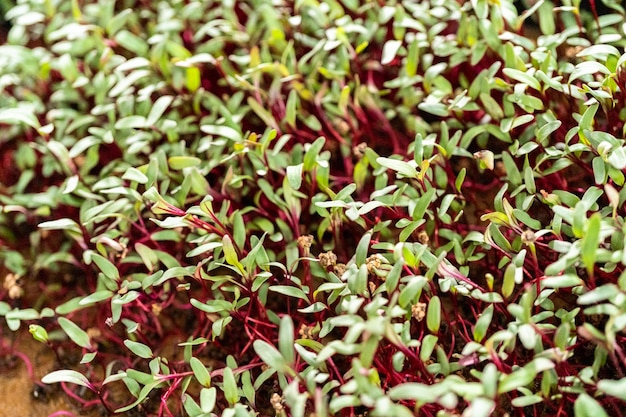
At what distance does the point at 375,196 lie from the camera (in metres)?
1.23

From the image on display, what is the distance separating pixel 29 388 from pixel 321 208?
2.60ft

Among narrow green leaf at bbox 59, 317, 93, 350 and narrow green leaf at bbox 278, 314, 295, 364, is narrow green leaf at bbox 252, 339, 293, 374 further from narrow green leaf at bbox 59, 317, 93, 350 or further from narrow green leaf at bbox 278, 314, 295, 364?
narrow green leaf at bbox 59, 317, 93, 350

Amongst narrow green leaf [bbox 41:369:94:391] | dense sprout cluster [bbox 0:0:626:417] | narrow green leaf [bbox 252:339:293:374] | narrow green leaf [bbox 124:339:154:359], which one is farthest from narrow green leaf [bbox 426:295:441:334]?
narrow green leaf [bbox 41:369:94:391]

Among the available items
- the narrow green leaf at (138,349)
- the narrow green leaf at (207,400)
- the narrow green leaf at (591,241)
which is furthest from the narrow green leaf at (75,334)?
the narrow green leaf at (591,241)

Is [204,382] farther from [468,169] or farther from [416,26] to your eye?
[416,26]

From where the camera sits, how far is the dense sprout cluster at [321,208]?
1.06 metres

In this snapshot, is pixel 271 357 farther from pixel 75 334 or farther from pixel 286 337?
pixel 75 334

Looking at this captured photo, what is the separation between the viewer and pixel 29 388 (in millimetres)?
1409

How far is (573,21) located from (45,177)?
1.39 metres

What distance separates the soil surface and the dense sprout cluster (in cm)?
6

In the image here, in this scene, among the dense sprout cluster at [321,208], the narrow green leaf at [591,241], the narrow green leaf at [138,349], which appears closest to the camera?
the narrow green leaf at [591,241]

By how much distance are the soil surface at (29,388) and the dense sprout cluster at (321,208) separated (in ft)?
0.20

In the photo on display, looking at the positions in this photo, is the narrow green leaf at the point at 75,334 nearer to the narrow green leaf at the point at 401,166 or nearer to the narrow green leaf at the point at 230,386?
the narrow green leaf at the point at 230,386

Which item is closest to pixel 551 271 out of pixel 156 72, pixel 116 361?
pixel 116 361
